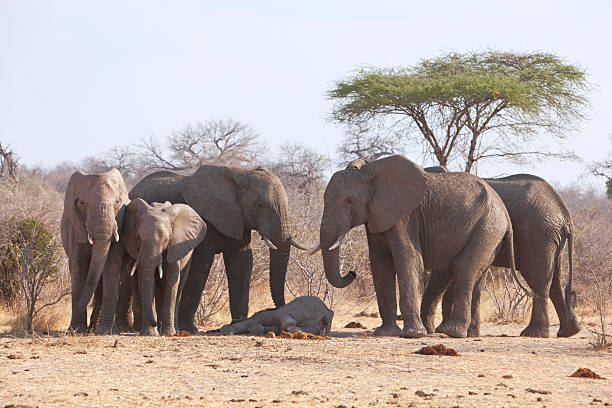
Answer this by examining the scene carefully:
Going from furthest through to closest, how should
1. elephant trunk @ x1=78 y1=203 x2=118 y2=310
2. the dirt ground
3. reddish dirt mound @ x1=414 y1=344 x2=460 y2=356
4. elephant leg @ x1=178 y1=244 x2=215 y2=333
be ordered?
elephant leg @ x1=178 y1=244 x2=215 y2=333, elephant trunk @ x1=78 y1=203 x2=118 y2=310, reddish dirt mound @ x1=414 y1=344 x2=460 y2=356, the dirt ground

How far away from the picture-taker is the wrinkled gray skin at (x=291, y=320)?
1090 cm

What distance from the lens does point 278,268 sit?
12.0 meters

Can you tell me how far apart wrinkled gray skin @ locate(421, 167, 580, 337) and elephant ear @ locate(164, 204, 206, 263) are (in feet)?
11.2

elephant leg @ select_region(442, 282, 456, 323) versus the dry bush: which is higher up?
the dry bush

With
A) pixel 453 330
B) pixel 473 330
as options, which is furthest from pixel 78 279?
pixel 473 330

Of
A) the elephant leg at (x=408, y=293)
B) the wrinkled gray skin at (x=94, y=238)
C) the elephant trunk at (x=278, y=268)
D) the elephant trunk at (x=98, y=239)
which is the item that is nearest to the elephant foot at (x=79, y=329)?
the wrinkled gray skin at (x=94, y=238)

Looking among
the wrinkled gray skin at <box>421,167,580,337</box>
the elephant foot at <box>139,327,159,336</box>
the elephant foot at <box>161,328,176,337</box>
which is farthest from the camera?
the wrinkled gray skin at <box>421,167,580,337</box>

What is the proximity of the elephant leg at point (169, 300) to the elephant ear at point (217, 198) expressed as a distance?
1516 mm

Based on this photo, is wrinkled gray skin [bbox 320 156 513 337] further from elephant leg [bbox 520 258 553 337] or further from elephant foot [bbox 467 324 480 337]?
elephant leg [bbox 520 258 553 337]

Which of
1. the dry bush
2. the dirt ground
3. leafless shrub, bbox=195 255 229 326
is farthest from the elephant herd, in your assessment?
the dry bush

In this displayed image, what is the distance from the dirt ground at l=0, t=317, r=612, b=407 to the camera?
6.35m

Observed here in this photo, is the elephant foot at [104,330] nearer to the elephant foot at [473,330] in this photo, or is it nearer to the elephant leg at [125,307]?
the elephant leg at [125,307]

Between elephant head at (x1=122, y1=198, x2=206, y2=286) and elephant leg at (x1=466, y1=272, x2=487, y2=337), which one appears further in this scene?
elephant leg at (x1=466, y1=272, x2=487, y2=337)

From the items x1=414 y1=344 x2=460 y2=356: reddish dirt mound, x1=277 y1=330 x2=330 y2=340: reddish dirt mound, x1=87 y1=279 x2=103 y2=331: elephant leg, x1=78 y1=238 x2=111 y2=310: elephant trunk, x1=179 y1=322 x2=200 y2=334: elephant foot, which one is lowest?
x1=414 y1=344 x2=460 y2=356: reddish dirt mound
